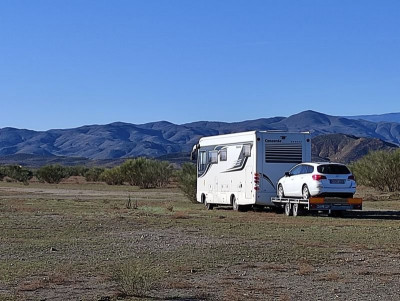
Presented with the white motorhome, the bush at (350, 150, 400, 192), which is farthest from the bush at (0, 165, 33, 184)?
the white motorhome

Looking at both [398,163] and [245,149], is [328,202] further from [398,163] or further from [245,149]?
[398,163]

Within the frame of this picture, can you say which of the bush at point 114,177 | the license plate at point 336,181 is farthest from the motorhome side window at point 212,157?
the bush at point 114,177

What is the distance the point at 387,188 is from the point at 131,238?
29.8m

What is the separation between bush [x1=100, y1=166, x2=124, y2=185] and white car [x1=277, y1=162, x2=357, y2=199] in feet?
138

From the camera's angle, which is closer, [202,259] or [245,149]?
[202,259]

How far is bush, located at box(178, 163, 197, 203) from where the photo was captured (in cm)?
3875

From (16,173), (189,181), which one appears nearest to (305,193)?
(189,181)

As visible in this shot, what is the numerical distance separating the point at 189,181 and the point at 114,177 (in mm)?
31519

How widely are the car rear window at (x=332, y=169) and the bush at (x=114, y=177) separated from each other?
42831 mm

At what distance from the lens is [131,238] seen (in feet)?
63.0

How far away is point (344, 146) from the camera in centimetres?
14262

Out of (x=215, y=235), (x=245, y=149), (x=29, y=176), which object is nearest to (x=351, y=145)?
(x=29, y=176)

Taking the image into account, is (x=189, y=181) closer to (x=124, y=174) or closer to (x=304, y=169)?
(x=304, y=169)

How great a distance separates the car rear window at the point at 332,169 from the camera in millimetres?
25828
